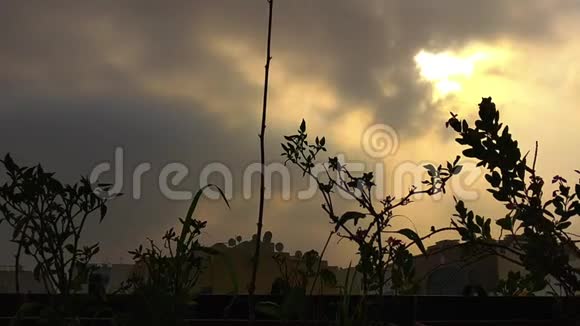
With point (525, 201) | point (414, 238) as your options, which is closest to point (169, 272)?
point (414, 238)

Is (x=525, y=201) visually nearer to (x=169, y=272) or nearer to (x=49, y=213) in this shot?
(x=169, y=272)

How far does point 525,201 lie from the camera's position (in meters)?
1.67

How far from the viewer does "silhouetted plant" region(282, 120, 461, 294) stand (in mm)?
1603

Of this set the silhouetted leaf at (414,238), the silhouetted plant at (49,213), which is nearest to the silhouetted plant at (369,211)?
the silhouetted leaf at (414,238)

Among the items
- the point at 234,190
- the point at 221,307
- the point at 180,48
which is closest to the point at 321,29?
the point at 180,48

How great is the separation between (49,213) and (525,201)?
1318mm

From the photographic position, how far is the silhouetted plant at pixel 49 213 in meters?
1.40

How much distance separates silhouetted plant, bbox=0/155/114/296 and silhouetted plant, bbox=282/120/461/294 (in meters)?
0.68

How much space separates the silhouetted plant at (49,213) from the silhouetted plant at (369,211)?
0.68 metres

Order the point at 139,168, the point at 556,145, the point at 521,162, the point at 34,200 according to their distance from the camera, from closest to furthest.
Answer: the point at 34,200 < the point at 521,162 < the point at 556,145 < the point at 139,168

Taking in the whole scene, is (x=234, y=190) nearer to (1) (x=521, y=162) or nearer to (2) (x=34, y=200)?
(2) (x=34, y=200)

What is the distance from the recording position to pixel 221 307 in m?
1.84

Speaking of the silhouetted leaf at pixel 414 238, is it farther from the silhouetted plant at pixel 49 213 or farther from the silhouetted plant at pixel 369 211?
the silhouetted plant at pixel 49 213

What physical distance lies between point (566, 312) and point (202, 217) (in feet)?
3.84
